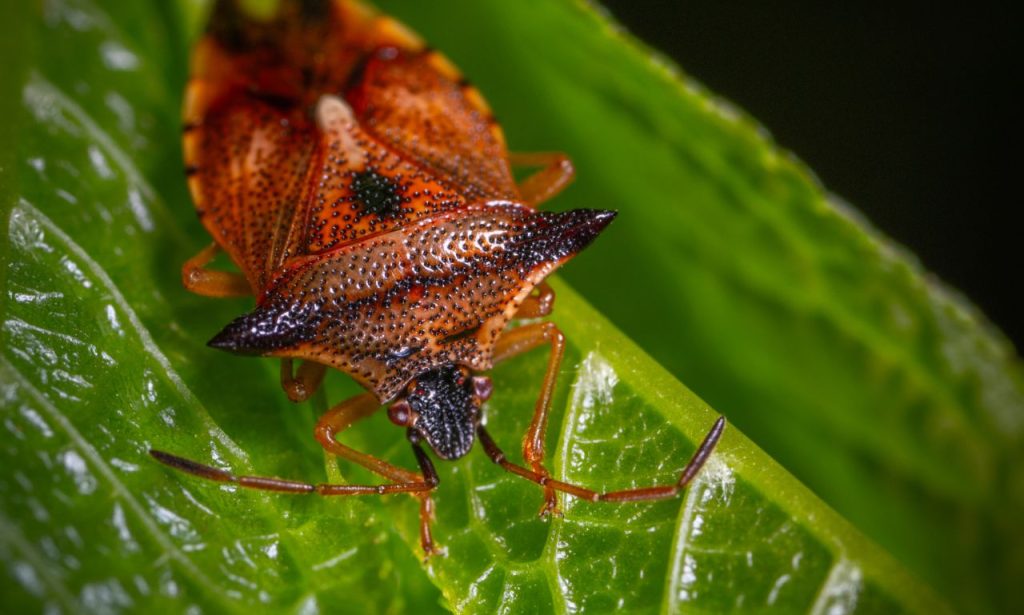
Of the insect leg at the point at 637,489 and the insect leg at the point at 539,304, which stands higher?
the insect leg at the point at 539,304

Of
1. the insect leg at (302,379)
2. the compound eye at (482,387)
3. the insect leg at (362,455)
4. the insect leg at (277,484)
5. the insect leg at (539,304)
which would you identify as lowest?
the insect leg at (277,484)

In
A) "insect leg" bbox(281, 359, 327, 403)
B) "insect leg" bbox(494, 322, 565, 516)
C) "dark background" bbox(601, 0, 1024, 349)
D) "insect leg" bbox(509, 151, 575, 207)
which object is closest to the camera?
"insect leg" bbox(494, 322, 565, 516)

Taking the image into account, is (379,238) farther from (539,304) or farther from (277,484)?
(277,484)

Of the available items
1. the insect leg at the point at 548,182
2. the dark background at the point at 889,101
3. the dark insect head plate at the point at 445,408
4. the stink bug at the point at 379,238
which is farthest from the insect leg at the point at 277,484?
the dark background at the point at 889,101

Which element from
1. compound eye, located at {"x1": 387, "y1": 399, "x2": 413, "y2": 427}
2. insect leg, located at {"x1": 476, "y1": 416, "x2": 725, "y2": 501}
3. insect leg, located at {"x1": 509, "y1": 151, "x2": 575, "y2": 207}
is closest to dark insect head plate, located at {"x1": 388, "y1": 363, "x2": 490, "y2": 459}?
compound eye, located at {"x1": 387, "y1": 399, "x2": 413, "y2": 427}

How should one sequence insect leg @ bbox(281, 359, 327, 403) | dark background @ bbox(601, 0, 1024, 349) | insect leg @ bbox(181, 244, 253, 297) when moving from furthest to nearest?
dark background @ bbox(601, 0, 1024, 349), insect leg @ bbox(181, 244, 253, 297), insect leg @ bbox(281, 359, 327, 403)

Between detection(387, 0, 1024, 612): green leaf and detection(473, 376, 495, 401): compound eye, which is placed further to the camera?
detection(387, 0, 1024, 612): green leaf

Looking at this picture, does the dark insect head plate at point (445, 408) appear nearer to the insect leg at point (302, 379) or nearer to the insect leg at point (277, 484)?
the insect leg at point (277, 484)

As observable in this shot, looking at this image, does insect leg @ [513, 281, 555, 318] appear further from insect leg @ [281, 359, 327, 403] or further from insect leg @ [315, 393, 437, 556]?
insect leg @ [281, 359, 327, 403]

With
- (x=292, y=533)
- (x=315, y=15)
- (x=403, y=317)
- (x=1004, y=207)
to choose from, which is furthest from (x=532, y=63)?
(x=1004, y=207)
